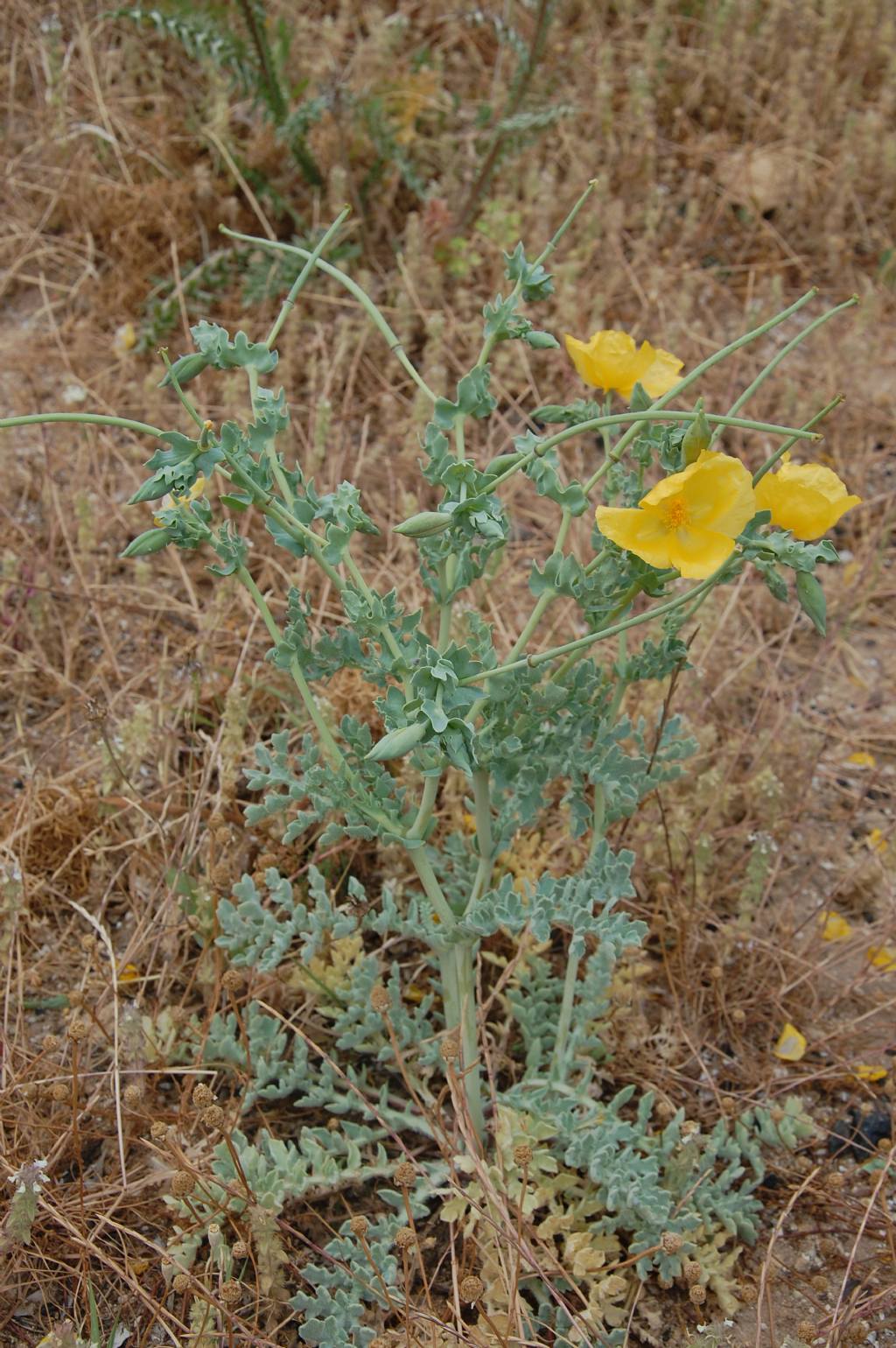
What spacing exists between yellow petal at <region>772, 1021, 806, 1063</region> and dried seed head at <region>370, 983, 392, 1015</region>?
0.78m

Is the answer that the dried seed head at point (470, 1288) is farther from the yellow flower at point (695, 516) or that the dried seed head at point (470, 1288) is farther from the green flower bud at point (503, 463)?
the green flower bud at point (503, 463)

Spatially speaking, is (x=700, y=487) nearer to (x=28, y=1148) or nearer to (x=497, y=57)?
(x=28, y=1148)

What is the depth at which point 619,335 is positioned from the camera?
1.69 m

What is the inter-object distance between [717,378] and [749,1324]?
246 cm

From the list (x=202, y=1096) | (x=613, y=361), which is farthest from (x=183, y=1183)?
(x=613, y=361)

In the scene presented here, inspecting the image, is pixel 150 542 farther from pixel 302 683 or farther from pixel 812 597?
pixel 812 597

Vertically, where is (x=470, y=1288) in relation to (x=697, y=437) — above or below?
below

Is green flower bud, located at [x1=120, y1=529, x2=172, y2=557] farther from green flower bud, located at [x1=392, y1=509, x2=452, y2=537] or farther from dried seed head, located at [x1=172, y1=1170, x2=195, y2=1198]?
dried seed head, located at [x1=172, y1=1170, x2=195, y2=1198]

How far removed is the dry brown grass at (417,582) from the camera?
6.28 feet

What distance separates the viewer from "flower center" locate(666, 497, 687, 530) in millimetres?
1396

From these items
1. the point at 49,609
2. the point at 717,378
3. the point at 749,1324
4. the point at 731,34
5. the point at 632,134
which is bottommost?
the point at 749,1324

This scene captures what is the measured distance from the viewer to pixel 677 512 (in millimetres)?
1397

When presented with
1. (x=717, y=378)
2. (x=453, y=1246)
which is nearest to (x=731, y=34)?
(x=717, y=378)

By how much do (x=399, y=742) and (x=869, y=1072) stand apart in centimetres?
130
